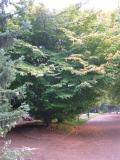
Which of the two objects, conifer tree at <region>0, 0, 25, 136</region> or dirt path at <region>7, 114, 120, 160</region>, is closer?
conifer tree at <region>0, 0, 25, 136</region>

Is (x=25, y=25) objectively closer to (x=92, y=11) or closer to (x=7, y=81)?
(x=7, y=81)

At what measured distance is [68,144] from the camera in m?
15.1

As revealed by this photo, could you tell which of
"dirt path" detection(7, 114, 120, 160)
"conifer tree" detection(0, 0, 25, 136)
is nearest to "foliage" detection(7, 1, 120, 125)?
"dirt path" detection(7, 114, 120, 160)

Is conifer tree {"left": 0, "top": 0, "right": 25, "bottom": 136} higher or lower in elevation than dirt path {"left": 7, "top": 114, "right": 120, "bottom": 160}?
higher

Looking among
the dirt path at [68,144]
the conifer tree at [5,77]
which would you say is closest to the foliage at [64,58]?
the dirt path at [68,144]

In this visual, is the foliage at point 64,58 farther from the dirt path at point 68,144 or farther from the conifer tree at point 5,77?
the conifer tree at point 5,77

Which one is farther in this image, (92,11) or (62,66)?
(92,11)

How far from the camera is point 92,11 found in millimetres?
19078

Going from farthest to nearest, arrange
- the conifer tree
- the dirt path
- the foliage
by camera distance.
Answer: the foliage → the dirt path → the conifer tree

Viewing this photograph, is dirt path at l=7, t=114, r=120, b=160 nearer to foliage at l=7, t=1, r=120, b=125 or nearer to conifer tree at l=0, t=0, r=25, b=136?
foliage at l=7, t=1, r=120, b=125

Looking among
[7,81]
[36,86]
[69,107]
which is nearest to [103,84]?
[69,107]

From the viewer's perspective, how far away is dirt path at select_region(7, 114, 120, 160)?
12812 mm

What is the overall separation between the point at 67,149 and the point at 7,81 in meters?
6.00

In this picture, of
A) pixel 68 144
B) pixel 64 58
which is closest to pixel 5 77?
pixel 68 144
